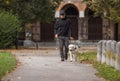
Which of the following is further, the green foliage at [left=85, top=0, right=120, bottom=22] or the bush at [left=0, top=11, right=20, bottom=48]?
the bush at [left=0, top=11, right=20, bottom=48]

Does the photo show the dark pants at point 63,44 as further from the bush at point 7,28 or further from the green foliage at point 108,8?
the bush at point 7,28

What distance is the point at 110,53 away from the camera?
58.9ft

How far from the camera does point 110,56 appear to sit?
17.9m

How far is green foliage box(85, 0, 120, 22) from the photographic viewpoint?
79.8 ft

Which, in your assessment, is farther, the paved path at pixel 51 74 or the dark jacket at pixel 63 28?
the dark jacket at pixel 63 28

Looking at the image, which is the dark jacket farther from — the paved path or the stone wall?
the paved path

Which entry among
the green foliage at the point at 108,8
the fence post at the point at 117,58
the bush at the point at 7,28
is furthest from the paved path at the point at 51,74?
the bush at the point at 7,28

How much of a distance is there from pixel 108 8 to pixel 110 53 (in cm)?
758

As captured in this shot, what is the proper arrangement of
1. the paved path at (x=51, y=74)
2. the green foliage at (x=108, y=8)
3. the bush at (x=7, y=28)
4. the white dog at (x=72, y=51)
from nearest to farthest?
the paved path at (x=51, y=74) → the white dog at (x=72, y=51) → the green foliage at (x=108, y=8) → the bush at (x=7, y=28)

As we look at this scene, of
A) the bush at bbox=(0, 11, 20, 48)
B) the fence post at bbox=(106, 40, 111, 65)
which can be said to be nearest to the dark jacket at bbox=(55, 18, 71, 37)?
the fence post at bbox=(106, 40, 111, 65)

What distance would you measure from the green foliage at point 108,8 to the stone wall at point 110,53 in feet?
14.3

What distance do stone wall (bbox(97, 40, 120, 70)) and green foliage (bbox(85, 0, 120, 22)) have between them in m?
4.37

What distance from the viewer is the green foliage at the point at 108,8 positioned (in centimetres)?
2431

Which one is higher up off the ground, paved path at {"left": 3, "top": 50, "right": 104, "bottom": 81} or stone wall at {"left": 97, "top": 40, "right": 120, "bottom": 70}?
stone wall at {"left": 97, "top": 40, "right": 120, "bottom": 70}
